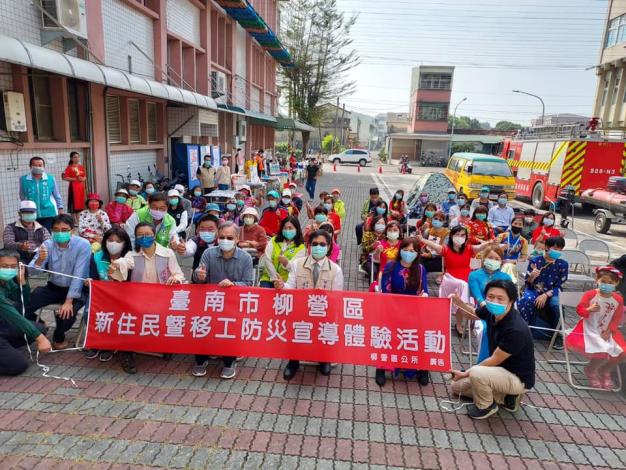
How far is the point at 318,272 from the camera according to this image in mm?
4488

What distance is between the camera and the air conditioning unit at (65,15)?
791 centimetres

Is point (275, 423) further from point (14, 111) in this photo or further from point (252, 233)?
point (14, 111)

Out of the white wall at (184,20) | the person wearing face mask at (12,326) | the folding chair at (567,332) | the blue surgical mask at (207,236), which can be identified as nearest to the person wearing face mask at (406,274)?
the folding chair at (567,332)

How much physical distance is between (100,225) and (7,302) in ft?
8.30

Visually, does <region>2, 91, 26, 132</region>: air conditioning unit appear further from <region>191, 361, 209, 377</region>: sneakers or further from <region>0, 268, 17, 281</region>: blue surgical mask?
<region>191, 361, 209, 377</region>: sneakers

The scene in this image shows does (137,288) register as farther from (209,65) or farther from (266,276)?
(209,65)

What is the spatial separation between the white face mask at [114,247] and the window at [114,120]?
24.9 feet

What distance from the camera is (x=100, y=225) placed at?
6.52 meters

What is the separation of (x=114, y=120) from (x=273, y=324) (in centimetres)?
971

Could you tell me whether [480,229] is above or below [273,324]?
above

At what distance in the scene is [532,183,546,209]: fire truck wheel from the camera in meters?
17.5

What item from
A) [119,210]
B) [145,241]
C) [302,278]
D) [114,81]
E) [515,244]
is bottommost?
[515,244]

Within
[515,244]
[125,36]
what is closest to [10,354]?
[515,244]

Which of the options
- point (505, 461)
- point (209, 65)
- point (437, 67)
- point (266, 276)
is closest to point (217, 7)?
point (209, 65)
